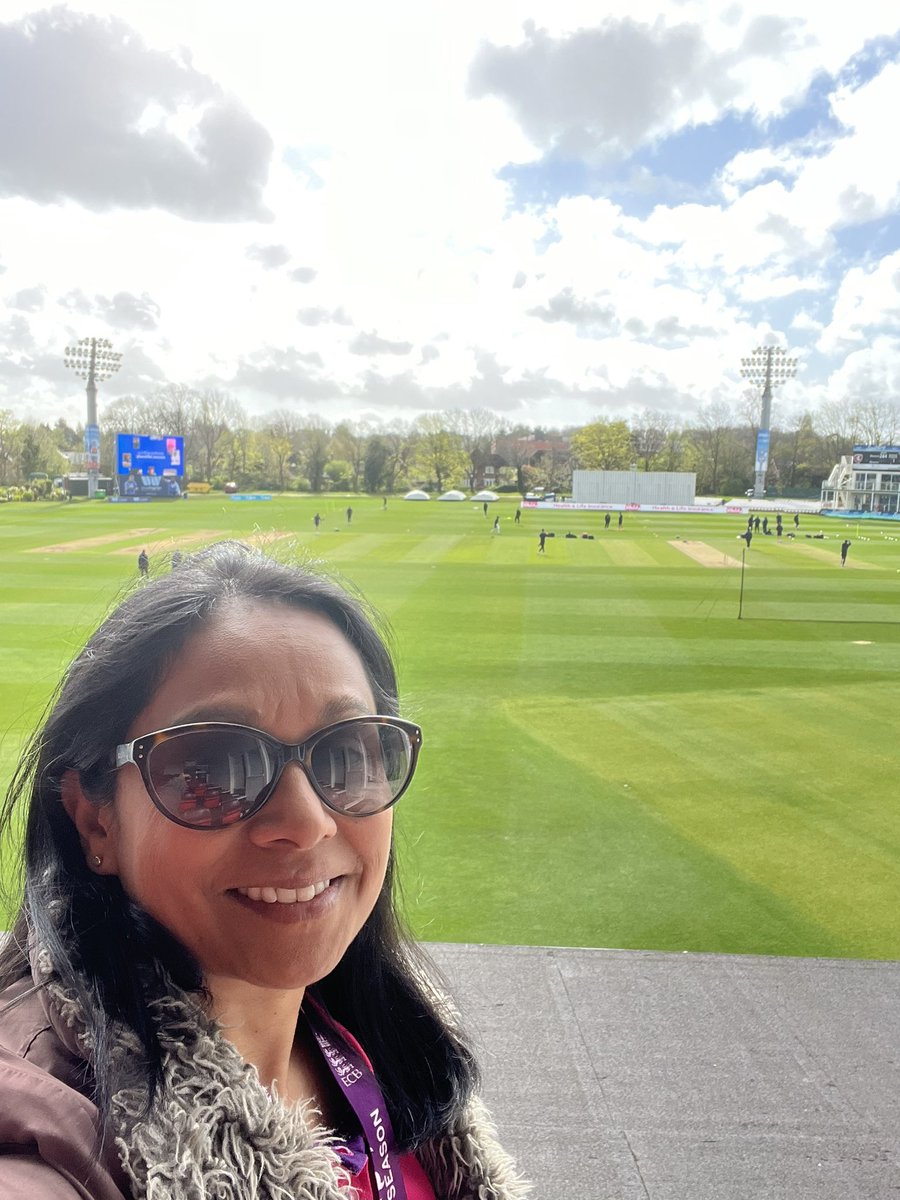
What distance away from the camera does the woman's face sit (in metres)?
1.30

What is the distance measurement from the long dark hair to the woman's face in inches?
1.3

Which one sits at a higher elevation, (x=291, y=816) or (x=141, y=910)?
(x=291, y=816)

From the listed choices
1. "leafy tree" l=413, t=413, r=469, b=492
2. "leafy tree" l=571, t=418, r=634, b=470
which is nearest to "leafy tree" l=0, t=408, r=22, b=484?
"leafy tree" l=413, t=413, r=469, b=492

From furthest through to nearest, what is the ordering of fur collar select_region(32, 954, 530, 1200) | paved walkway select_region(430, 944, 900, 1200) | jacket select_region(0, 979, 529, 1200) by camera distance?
paved walkway select_region(430, 944, 900, 1200) → fur collar select_region(32, 954, 530, 1200) → jacket select_region(0, 979, 529, 1200)

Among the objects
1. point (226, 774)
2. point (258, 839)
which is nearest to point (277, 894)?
point (258, 839)

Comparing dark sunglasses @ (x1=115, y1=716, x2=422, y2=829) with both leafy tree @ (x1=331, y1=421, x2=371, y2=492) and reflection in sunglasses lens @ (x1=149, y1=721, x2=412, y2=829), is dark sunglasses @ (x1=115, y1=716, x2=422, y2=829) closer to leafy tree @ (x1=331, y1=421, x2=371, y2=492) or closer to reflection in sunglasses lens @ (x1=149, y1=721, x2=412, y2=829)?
reflection in sunglasses lens @ (x1=149, y1=721, x2=412, y2=829)

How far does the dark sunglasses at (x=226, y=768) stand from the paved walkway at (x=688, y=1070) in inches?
109

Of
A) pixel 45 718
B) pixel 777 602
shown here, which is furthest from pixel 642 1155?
pixel 777 602

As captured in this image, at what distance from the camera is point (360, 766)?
143 cm

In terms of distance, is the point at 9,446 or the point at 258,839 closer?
the point at 258,839

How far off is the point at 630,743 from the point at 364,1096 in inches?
362

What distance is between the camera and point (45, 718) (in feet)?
5.11

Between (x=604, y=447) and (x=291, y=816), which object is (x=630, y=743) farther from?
(x=604, y=447)

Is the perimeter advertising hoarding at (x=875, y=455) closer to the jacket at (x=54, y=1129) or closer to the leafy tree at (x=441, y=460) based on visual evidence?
the leafy tree at (x=441, y=460)
